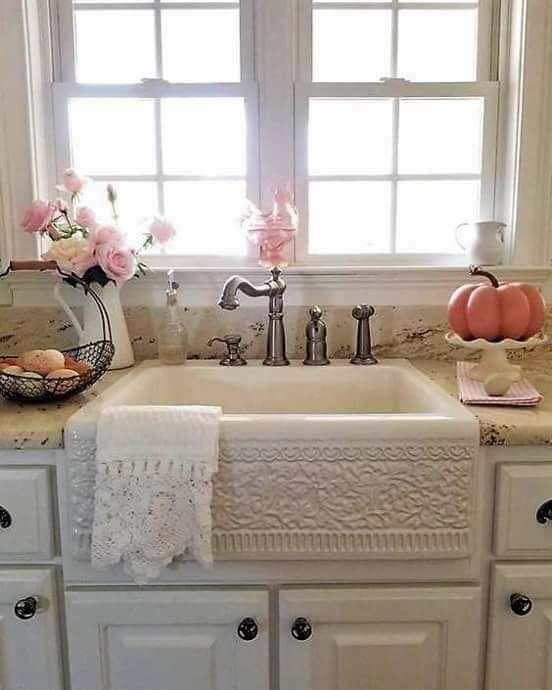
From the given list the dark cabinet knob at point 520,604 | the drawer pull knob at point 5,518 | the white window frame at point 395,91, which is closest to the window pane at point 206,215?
the white window frame at point 395,91

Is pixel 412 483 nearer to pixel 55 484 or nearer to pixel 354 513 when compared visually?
pixel 354 513

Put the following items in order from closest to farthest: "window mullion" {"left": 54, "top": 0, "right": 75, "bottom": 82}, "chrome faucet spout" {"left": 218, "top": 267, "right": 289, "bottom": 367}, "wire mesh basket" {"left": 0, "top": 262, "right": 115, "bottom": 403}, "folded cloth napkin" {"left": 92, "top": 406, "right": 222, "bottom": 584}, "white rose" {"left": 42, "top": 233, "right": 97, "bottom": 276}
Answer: "folded cloth napkin" {"left": 92, "top": 406, "right": 222, "bottom": 584}
"wire mesh basket" {"left": 0, "top": 262, "right": 115, "bottom": 403}
"white rose" {"left": 42, "top": 233, "right": 97, "bottom": 276}
"chrome faucet spout" {"left": 218, "top": 267, "right": 289, "bottom": 367}
"window mullion" {"left": 54, "top": 0, "right": 75, "bottom": 82}

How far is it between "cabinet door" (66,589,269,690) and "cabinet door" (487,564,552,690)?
0.41m

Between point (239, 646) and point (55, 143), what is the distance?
4.32 feet

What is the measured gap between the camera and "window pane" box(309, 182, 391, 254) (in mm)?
1681

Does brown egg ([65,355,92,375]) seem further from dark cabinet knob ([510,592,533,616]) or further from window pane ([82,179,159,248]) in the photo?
dark cabinet knob ([510,592,533,616])

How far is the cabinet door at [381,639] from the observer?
109 centimetres

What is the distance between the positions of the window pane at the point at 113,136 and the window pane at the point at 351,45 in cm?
48

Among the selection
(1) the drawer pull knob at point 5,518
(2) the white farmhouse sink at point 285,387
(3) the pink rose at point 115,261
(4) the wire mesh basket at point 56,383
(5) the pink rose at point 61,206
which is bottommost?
(1) the drawer pull knob at point 5,518

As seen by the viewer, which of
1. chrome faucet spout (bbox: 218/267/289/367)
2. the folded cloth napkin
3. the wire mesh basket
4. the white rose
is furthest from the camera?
chrome faucet spout (bbox: 218/267/289/367)

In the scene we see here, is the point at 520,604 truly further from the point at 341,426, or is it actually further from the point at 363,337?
the point at 363,337

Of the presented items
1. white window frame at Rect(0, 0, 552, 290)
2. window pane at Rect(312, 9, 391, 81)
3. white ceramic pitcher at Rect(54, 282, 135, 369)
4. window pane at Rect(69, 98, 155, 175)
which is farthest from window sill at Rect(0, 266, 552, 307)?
window pane at Rect(312, 9, 391, 81)

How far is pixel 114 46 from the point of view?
5.38 feet

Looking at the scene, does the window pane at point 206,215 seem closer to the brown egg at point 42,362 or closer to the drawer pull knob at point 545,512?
the brown egg at point 42,362
